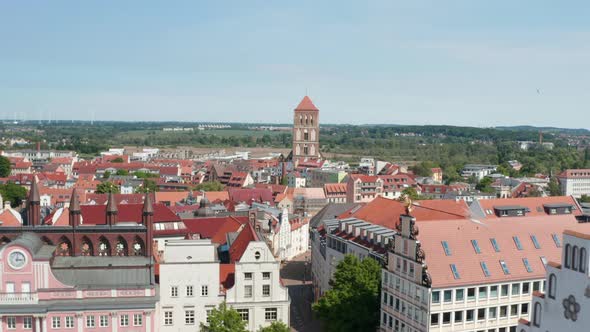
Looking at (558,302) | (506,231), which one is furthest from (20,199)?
(558,302)

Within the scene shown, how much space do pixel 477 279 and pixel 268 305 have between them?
20.4 metres

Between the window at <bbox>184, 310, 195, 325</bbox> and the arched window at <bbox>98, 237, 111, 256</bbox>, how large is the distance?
36.7 feet

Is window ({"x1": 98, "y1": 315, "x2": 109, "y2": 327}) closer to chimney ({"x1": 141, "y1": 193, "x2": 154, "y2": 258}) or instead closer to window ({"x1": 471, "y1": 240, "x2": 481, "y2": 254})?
chimney ({"x1": 141, "y1": 193, "x2": 154, "y2": 258})

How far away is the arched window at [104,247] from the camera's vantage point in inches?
2625

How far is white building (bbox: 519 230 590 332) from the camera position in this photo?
41.6 m

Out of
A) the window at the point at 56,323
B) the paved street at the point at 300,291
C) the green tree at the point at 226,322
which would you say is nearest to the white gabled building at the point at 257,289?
the green tree at the point at 226,322

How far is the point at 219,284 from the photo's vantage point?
6344cm

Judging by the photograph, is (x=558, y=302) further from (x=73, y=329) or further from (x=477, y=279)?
(x=73, y=329)

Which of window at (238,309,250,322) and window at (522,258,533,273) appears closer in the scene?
window at (522,258,533,273)

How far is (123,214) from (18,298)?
105 ft

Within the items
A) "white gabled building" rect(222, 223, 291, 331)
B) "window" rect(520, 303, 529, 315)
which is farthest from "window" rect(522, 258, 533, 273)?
"white gabled building" rect(222, 223, 291, 331)

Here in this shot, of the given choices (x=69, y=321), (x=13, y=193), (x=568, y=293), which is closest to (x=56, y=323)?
(x=69, y=321)

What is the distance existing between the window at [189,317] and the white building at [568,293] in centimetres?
3192

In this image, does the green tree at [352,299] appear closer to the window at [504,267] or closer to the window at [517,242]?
the window at [504,267]
